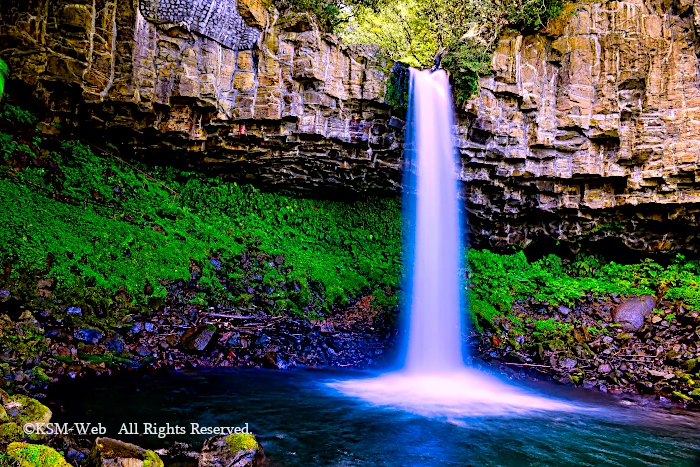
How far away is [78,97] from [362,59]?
21.4 feet

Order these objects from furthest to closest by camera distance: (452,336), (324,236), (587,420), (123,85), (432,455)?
(324,236), (452,336), (123,85), (587,420), (432,455)

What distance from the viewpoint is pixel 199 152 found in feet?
36.6

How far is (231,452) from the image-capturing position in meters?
4.12

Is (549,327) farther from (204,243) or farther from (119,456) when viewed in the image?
(119,456)

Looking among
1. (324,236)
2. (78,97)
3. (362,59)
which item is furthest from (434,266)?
(78,97)

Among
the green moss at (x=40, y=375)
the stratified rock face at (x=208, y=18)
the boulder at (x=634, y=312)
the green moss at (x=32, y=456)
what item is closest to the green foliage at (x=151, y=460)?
the green moss at (x=32, y=456)

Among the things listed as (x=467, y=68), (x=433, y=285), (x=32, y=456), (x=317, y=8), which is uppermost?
(x=317, y=8)

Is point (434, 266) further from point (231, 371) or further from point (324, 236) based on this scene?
point (231, 371)

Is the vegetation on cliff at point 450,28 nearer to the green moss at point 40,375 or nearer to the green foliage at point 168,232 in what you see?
the green foliage at point 168,232

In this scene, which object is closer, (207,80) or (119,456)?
(119,456)

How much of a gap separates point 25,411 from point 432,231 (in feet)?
32.5

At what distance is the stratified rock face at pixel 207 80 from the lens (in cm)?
900

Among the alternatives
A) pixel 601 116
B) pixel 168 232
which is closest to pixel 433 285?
pixel 601 116

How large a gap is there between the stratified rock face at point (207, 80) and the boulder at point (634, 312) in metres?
6.93
